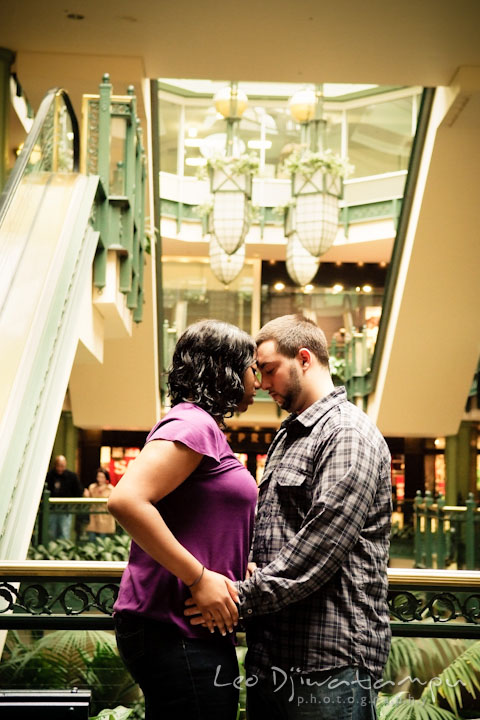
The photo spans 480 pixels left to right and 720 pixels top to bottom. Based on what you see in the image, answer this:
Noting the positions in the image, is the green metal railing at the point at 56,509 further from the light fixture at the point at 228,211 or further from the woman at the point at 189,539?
the woman at the point at 189,539

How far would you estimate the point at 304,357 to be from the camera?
216cm

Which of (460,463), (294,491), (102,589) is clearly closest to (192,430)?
(294,491)

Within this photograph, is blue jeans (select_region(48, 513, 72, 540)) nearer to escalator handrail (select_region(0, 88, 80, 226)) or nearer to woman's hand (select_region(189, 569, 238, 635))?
escalator handrail (select_region(0, 88, 80, 226))

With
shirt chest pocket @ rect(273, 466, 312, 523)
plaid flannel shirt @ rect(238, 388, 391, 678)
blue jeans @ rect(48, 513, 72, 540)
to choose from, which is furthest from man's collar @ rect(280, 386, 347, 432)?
blue jeans @ rect(48, 513, 72, 540)

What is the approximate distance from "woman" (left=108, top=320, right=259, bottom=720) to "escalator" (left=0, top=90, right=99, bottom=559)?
1560 mm

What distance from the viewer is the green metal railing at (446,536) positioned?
998 centimetres

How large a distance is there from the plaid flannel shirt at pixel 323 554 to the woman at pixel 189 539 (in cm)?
8

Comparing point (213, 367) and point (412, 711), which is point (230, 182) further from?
point (213, 367)

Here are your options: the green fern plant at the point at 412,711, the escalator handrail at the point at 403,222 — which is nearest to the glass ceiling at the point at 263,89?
the escalator handrail at the point at 403,222

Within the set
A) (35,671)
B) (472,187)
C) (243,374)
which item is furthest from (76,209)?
(472,187)

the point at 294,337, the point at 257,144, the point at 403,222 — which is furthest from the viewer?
the point at 257,144

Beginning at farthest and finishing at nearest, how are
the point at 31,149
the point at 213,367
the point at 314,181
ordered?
the point at 314,181 < the point at 31,149 < the point at 213,367

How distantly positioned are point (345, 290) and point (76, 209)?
49.4ft

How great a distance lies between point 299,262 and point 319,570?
10.2 meters
